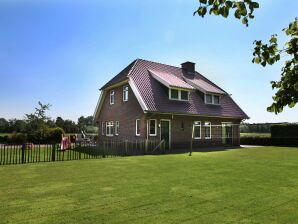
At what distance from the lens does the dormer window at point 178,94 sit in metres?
25.6

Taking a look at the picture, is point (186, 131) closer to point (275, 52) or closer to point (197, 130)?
point (197, 130)

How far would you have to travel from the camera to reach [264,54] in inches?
109

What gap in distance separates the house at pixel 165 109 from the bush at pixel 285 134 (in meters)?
4.64

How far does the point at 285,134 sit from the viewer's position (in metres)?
32.3

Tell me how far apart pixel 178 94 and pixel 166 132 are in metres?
3.91

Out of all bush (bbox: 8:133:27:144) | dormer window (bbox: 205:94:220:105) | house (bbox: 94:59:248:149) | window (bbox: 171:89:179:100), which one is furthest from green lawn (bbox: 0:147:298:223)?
bush (bbox: 8:133:27:144)

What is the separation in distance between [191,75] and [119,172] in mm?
23022

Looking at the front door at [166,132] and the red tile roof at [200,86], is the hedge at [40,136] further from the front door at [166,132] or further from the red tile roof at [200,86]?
the red tile roof at [200,86]

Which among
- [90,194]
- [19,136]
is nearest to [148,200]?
[90,194]

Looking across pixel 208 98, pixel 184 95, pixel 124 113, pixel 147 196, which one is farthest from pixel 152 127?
pixel 147 196

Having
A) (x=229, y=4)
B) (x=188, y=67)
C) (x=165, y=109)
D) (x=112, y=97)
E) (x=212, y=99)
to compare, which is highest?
(x=188, y=67)

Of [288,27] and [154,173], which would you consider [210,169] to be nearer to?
[154,173]

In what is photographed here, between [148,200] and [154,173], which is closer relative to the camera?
[148,200]

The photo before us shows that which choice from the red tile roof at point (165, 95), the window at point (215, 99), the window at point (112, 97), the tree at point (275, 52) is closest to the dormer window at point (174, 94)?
the red tile roof at point (165, 95)
